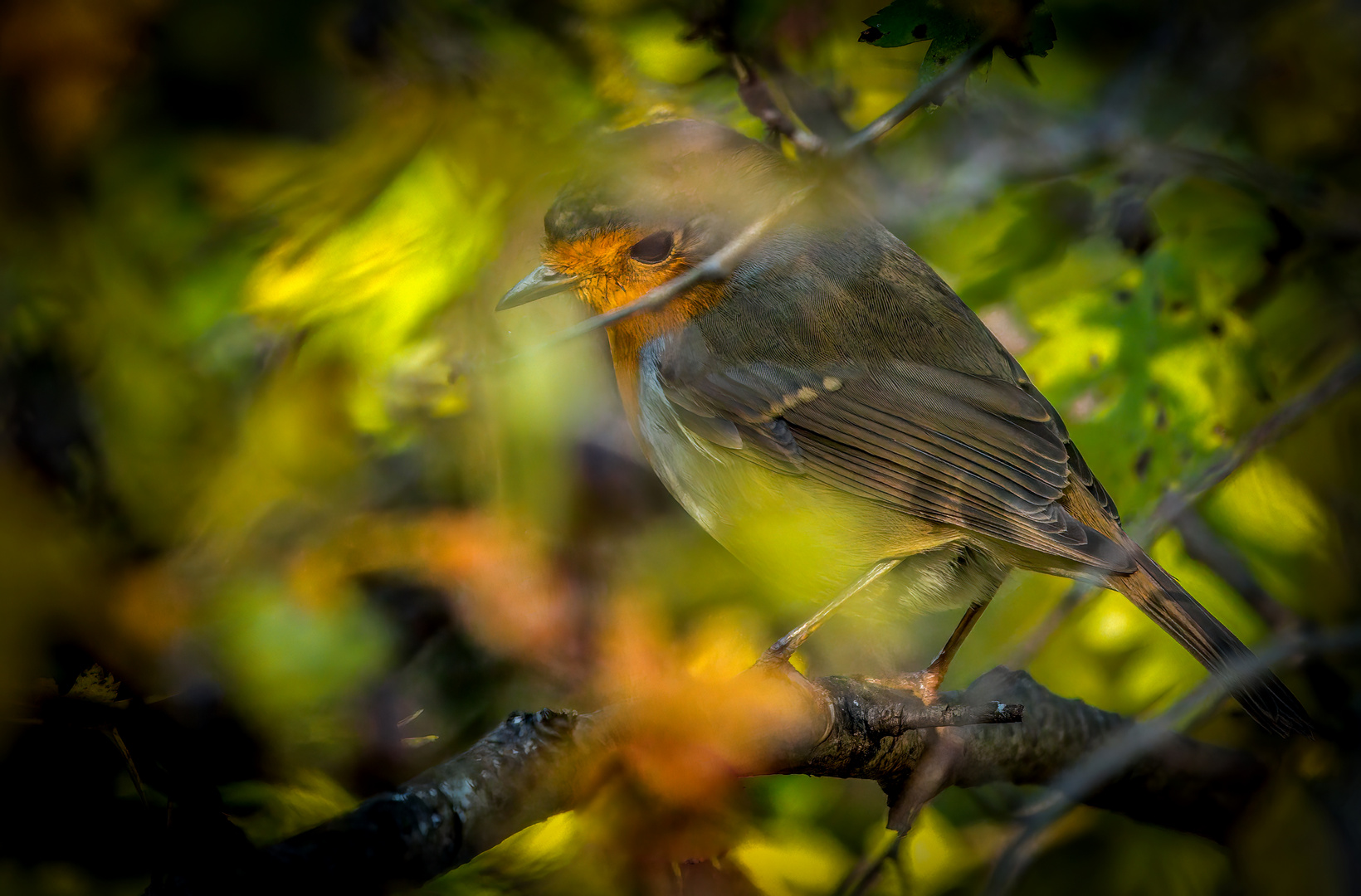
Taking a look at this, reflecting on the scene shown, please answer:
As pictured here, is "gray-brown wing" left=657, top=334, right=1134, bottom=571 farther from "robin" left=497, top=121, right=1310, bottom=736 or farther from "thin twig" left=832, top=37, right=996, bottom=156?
"thin twig" left=832, top=37, right=996, bottom=156

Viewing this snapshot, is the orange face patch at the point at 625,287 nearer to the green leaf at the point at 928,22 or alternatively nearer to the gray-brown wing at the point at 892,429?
the gray-brown wing at the point at 892,429

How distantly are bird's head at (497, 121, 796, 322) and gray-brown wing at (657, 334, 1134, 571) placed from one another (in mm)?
134

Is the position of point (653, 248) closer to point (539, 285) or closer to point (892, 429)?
point (539, 285)

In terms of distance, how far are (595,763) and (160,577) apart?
64cm

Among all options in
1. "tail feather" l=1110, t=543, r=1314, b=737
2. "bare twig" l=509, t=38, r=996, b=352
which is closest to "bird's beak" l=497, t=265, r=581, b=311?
"bare twig" l=509, t=38, r=996, b=352

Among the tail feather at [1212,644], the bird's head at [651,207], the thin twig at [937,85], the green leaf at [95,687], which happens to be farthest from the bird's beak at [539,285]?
the tail feather at [1212,644]

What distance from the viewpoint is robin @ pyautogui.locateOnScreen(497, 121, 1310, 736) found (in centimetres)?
120

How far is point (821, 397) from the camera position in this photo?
134cm

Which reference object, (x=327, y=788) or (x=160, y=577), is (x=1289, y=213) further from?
(x=160, y=577)

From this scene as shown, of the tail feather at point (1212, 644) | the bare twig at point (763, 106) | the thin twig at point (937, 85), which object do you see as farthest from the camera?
the bare twig at point (763, 106)

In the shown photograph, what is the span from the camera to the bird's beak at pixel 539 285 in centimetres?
127

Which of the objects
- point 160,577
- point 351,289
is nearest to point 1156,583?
point 351,289

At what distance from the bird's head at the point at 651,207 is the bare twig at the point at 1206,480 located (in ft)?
2.31

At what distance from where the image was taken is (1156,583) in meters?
1.14
